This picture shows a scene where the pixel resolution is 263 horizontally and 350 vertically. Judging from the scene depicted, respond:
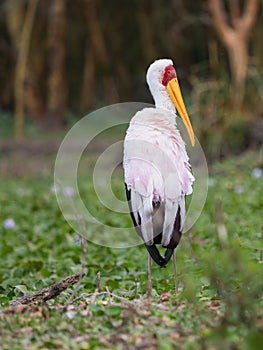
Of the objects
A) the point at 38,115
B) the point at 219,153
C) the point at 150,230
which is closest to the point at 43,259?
the point at 150,230

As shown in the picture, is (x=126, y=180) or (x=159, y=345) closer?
(x=159, y=345)

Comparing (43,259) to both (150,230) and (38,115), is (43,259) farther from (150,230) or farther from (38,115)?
(38,115)

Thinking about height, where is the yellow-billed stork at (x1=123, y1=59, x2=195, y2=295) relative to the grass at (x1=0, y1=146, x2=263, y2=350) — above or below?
above

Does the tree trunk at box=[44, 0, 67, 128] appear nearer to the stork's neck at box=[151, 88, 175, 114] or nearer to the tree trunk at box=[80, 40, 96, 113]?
the tree trunk at box=[80, 40, 96, 113]

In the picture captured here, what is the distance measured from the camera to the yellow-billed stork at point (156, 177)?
3.81 m

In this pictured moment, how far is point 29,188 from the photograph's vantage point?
1061 centimetres

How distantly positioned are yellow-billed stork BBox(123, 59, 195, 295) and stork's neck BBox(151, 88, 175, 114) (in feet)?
0.40

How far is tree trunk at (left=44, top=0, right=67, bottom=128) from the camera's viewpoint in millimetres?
17750

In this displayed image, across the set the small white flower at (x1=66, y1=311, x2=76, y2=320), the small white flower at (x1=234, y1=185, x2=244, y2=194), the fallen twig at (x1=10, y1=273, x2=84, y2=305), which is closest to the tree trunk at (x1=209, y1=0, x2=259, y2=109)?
the small white flower at (x1=234, y1=185, x2=244, y2=194)

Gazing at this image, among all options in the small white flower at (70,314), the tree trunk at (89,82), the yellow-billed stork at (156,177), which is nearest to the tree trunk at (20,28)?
the tree trunk at (89,82)

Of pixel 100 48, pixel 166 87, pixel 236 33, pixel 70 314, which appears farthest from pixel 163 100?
pixel 100 48

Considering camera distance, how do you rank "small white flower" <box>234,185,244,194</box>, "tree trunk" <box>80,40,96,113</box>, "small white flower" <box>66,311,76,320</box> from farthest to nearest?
"tree trunk" <box>80,40,96,113</box> → "small white flower" <box>234,185,244,194</box> → "small white flower" <box>66,311,76,320</box>

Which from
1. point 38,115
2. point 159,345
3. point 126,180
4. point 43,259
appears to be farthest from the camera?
point 38,115

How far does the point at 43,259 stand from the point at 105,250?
0.49 meters
